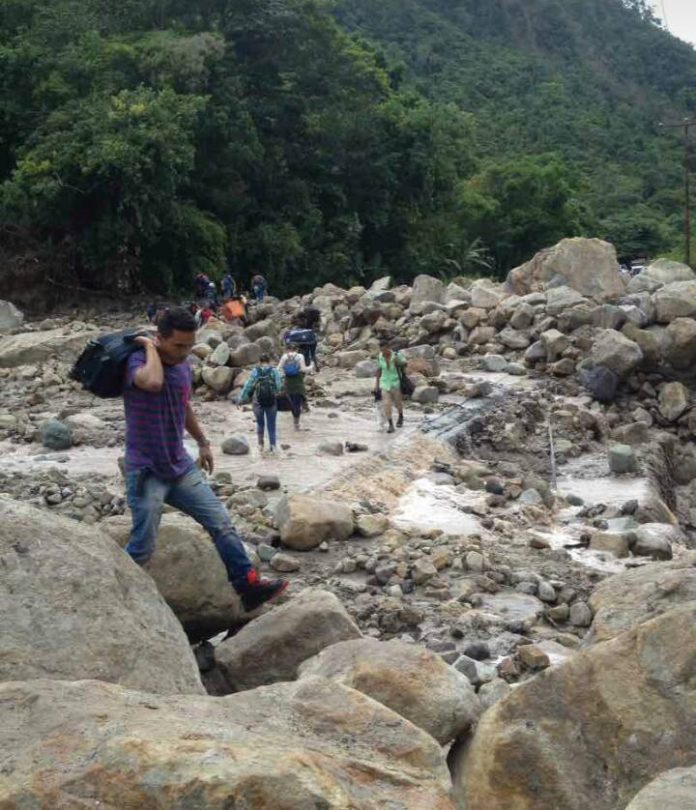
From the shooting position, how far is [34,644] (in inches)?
147

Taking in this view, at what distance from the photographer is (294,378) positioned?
41.3 ft

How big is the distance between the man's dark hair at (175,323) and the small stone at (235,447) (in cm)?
711

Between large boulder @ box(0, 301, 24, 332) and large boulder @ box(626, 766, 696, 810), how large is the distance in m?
20.9

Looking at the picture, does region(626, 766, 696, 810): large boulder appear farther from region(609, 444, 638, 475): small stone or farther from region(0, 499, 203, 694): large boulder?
region(609, 444, 638, 475): small stone

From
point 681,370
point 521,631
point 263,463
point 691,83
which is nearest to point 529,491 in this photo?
point 263,463

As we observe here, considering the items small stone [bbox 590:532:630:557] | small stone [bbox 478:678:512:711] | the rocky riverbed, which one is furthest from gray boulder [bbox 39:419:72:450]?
small stone [bbox 478:678:512:711]

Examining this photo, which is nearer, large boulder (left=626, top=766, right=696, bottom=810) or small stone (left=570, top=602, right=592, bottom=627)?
large boulder (left=626, top=766, right=696, bottom=810)

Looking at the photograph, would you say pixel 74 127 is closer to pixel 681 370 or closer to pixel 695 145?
pixel 681 370

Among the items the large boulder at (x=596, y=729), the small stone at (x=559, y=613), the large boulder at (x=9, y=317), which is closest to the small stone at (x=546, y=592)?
the small stone at (x=559, y=613)

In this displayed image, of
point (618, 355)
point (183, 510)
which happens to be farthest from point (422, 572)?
point (618, 355)

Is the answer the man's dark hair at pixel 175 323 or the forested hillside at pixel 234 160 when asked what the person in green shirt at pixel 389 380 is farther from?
the forested hillside at pixel 234 160

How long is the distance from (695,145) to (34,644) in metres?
66.0

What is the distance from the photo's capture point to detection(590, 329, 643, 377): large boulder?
1634 cm

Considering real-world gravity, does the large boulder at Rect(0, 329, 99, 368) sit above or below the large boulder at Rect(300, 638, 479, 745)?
below
